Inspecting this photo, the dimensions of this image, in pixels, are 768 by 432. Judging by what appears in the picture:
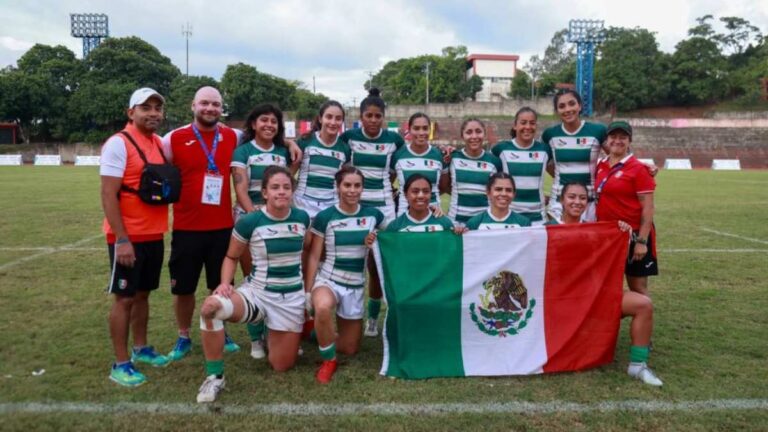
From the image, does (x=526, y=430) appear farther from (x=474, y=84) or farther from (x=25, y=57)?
(x=474, y=84)

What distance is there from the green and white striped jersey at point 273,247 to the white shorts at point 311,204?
634 mm

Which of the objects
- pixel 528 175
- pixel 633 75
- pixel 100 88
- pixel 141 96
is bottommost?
pixel 528 175

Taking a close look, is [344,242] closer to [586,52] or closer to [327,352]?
[327,352]

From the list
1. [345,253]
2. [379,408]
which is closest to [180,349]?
[345,253]

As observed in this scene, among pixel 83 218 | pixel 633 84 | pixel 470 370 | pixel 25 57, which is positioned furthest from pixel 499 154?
pixel 633 84

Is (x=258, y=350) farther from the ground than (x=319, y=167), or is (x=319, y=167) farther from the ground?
(x=319, y=167)

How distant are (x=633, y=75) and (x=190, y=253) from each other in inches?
2790

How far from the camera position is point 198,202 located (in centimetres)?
439

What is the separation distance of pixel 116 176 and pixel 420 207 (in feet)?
7.28

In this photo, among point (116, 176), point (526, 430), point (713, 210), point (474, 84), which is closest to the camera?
point (526, 430)

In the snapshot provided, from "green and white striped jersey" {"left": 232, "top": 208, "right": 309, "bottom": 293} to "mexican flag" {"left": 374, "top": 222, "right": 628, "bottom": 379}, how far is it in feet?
2.10

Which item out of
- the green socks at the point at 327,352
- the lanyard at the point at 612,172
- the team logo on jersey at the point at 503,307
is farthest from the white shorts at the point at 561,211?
the green socks at the point at 327,352

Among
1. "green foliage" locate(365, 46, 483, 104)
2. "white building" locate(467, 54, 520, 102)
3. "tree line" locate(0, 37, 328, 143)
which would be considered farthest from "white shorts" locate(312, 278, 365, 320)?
"white building" locate(467, 54, 520, 102)

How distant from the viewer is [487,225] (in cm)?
448
